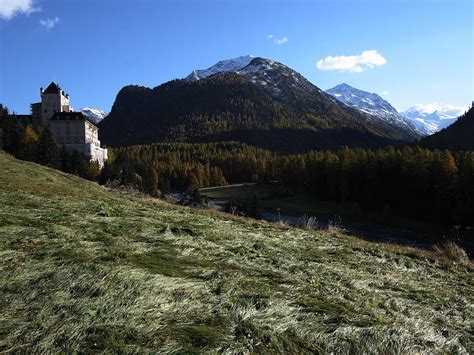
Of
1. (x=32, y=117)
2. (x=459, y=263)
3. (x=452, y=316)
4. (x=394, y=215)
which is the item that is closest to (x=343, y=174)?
(x=394, y=215)

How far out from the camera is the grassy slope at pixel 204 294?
210 inches

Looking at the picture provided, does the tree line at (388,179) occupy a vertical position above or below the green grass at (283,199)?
above

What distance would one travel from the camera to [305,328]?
5.93 meters

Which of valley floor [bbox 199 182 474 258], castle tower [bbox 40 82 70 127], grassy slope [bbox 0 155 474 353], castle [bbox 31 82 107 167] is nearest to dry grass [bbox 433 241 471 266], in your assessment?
grassy slope [bbox 0 155 474 353]

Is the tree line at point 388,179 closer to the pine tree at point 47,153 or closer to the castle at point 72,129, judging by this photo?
the castle at point 72,129

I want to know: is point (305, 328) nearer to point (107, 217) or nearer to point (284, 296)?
point (284, 296)

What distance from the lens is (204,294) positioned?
6.86 m

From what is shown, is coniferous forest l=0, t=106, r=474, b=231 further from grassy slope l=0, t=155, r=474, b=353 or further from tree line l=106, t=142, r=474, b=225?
grassy slope l=0, t=155, r=474, b=353

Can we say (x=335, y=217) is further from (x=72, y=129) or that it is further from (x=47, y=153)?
(x=72, y=129)

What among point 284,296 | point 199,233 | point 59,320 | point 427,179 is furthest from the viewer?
point 427,179

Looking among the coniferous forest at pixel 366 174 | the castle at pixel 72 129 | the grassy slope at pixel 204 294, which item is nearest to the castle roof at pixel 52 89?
the castle at pixel 72 129

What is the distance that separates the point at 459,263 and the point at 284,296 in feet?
30.7

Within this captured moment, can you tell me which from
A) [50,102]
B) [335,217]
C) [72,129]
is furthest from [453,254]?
[50,102]

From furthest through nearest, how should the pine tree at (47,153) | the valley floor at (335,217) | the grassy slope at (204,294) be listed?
the valley floor at (335,217) → the pine tree at (47,153) → the grassy slope at (204,294)
